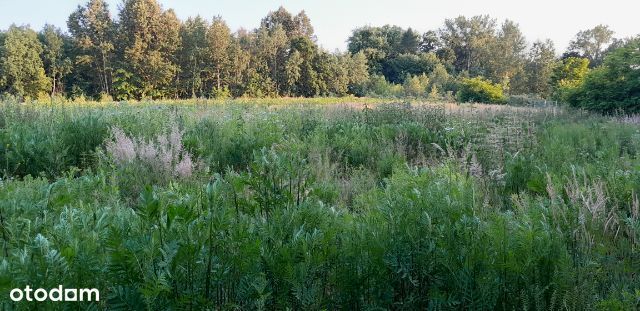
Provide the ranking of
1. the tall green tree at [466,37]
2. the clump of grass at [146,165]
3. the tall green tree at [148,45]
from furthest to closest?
the tall green tree at [466,37]
the tall green tree at [148,45]
the clump of grass at [146,165]

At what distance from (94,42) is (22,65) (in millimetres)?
7262

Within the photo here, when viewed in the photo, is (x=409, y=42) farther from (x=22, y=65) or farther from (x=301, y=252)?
(x=301, y=252)

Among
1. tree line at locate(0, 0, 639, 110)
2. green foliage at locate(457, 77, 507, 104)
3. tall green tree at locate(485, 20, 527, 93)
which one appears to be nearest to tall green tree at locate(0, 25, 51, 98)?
tree line at locate(0, 0, 639, 110)

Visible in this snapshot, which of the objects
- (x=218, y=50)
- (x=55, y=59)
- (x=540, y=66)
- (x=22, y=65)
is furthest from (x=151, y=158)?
(x=540, y=66)

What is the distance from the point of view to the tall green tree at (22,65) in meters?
40.9

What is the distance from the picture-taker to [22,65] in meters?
42.0

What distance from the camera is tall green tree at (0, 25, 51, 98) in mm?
40906

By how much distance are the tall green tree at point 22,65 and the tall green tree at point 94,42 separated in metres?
3.69

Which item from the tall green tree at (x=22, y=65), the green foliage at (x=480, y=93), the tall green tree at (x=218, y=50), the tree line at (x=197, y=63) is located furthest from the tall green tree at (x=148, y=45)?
the green foliage at (x=480, y=93)

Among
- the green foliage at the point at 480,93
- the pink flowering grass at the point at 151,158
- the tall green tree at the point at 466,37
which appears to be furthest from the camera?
the tall green tree at the point at 466,37

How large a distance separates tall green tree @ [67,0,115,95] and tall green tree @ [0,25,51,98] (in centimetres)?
369

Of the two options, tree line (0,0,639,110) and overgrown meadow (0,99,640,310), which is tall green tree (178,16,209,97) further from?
overgrown meadow (0,99,640,310)

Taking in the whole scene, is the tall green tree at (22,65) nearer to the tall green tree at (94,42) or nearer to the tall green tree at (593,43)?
the tall green tree at (94,42)

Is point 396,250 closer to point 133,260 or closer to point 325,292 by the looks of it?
point 325,292
